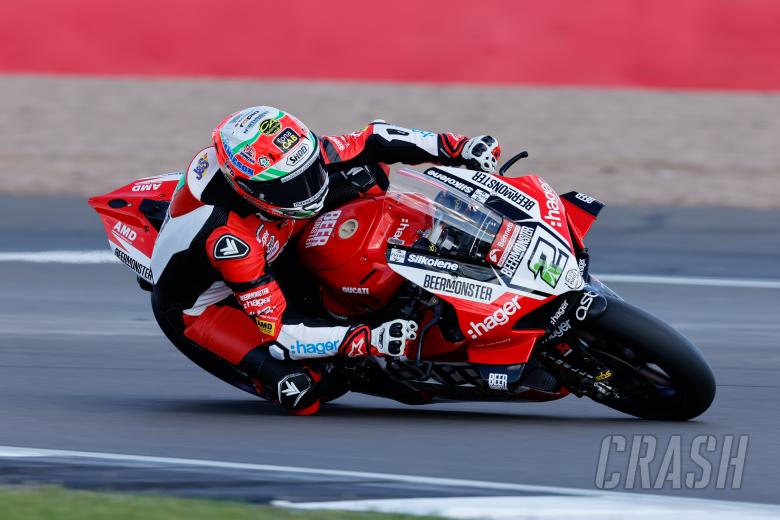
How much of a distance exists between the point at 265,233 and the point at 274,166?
14.5 inches

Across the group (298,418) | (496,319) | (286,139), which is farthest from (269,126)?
(298,418)

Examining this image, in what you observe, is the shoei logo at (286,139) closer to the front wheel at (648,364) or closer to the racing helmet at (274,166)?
the racing helmet at (274,166)

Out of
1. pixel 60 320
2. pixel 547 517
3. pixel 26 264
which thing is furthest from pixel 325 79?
pixel 547 517

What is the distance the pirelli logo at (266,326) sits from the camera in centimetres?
536

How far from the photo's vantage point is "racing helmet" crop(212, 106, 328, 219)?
5.20m

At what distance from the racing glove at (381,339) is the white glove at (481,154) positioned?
75cm

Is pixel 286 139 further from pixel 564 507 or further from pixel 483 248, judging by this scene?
pixel 564 507

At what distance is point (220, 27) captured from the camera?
1349 centimetres

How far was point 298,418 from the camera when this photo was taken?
585 cm

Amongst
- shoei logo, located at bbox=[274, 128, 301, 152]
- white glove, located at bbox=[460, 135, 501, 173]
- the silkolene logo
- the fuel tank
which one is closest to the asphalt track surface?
the fuel tank

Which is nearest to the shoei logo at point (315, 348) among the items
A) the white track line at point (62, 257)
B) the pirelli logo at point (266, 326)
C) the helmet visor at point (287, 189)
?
the pirelli logo at point (266, 326)

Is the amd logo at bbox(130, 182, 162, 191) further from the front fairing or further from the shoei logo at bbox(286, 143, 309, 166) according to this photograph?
the front fairing

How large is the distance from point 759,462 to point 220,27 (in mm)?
9586

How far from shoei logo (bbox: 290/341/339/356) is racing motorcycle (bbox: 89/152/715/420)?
0.52 ft
